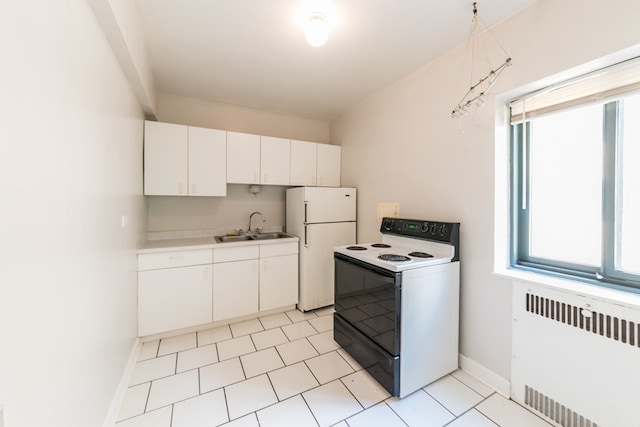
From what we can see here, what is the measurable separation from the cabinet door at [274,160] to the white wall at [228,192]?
0.43 m

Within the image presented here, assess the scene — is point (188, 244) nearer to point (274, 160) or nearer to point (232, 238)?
point (232, 238)

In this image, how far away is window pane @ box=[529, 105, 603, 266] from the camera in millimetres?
1529

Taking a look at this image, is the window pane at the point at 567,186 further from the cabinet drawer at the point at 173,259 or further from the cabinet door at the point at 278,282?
the cabinet drawer at the point at 173,259

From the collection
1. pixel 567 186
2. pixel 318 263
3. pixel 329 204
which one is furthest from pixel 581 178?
pixel 318 263

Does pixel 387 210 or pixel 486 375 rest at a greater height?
pixel 387 210

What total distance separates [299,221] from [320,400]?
1.83m

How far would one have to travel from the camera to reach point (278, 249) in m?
2.96

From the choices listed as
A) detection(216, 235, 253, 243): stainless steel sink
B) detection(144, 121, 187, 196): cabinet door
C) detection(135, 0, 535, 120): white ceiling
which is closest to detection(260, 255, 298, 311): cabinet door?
detection(216, 235, 253, 243): stainless steel sink

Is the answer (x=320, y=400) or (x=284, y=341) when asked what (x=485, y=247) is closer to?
(x=320, y=400)

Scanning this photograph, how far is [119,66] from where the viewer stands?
1.65 meters

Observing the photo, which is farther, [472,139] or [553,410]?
[472,139]

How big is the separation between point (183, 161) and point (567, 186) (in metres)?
3.26

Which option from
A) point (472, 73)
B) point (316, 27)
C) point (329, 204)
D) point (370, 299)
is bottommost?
point (370, 299)

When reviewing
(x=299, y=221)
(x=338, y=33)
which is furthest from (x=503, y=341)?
(x=338, y=33)
